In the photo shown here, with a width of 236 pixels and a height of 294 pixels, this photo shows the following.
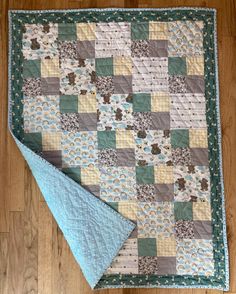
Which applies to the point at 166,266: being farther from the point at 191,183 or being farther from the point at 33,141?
the point at 33,141

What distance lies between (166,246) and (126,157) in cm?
37

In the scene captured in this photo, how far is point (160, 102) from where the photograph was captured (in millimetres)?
1581

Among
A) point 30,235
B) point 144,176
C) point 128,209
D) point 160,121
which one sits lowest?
point 30,235

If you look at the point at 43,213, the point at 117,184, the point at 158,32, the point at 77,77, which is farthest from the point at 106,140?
the point at 158,32

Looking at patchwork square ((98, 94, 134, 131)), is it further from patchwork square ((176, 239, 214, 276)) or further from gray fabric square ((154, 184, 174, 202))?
patchwork square ((176, 239, 214, 276))

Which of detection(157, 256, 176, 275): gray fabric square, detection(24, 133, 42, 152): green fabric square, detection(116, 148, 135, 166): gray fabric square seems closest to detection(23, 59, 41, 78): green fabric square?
detection(24, 133, 42, 152): green fabric square

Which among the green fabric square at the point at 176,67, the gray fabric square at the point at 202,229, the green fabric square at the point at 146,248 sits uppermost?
the green fabric square at the point at 176,67

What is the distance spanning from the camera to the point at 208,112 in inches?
62.2

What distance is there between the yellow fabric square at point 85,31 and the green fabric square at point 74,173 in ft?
1.70

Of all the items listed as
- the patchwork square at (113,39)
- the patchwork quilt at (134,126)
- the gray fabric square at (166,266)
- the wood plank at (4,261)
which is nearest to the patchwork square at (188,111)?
the patchwork quilt at (134,126)

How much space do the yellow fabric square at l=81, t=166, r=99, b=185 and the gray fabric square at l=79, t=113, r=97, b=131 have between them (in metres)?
0.15

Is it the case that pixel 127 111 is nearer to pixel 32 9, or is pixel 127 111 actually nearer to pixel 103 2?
pixel 103 2

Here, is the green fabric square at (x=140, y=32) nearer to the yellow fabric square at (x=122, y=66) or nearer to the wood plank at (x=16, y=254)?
the yellow fabric square at (x=122, y=66)

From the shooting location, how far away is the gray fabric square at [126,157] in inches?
61.5
